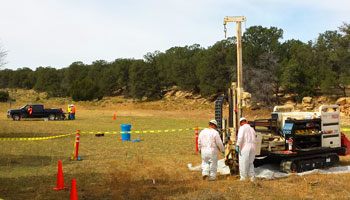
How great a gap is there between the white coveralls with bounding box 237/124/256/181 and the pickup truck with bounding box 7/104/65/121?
28915 millimetres

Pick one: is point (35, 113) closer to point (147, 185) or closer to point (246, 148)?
point (147, 185)

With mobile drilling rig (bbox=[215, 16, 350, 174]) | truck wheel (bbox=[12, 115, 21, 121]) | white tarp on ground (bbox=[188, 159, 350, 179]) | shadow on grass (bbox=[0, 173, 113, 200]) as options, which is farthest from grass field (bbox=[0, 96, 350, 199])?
truck wheel (bbox=[12, 115, 21, 121])

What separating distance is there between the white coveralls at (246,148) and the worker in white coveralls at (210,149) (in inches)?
21.3

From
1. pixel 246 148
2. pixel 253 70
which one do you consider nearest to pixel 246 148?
pixel 246 148

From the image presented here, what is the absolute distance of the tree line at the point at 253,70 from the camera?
5419cm

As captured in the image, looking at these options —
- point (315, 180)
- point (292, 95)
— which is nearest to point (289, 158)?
point (315, 180)

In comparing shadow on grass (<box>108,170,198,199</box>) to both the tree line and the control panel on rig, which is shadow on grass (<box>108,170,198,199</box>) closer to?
the control panel on rig

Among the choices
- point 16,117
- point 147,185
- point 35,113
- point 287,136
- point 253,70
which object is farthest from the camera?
point 253,70

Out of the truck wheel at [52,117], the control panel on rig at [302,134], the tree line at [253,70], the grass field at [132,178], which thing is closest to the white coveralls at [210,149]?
the grass field at [132,178]

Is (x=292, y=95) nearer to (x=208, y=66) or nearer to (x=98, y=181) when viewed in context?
(x=208, y=66)

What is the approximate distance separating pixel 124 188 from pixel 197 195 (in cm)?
214

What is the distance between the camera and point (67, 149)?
1661 centimetres

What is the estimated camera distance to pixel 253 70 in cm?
5522

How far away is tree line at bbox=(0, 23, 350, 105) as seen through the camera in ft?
178
